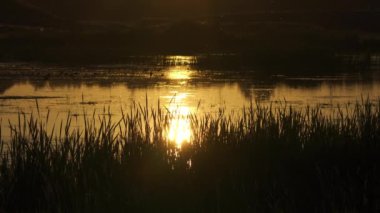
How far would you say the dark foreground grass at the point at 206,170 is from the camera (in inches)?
312

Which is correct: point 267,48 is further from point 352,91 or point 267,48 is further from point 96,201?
point 96,201

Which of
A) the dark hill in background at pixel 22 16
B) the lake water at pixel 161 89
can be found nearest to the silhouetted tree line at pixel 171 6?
the dark hill in background at pixel 22 16

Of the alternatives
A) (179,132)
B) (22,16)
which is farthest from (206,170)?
(22,16)

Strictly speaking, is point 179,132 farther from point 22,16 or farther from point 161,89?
point 22,16

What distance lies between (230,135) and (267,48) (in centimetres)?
2686

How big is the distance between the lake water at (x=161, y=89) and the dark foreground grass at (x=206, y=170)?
2.02 meters

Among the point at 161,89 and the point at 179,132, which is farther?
the point at 161,89

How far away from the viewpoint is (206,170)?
8.98 m

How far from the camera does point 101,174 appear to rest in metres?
8.37

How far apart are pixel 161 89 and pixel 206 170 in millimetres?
10083

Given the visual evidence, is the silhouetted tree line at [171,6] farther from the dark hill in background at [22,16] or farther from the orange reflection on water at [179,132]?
the orange reflection on water at [179,132]

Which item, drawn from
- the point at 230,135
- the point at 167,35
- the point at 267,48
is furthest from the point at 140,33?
the point at 230,135

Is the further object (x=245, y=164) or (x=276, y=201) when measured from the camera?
(x=245, y=164)

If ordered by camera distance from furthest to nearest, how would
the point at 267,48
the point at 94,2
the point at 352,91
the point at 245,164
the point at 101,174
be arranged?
the point at 94,2 < the point at 267,48 < the point at 352,91 < the point at 245,164 < the point at 101,174
